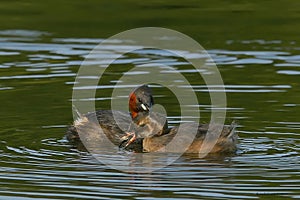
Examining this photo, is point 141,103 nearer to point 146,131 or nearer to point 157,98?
point 146,131

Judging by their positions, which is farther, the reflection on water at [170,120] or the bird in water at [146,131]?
the bird in water at [146,131]

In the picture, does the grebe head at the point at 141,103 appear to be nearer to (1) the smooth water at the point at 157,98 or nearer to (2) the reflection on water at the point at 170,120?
(2) the reflection on water at the point at 170,120

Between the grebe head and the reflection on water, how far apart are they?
0.59 metres

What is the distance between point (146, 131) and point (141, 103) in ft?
1.00

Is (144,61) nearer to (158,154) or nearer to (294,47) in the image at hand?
(294,47)

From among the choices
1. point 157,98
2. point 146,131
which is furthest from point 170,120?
point 157,98

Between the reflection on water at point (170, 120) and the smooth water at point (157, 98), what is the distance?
0.01m

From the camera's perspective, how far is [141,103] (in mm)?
11344

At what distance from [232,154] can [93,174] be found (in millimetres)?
1668

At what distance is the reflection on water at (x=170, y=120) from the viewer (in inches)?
369

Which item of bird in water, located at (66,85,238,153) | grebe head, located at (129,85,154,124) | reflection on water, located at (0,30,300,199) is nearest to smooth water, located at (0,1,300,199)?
reflection on water, located at (0,30,300,199)

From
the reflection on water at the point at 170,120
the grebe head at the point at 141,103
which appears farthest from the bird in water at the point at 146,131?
Answer: the reflection on water at the point at 170,120

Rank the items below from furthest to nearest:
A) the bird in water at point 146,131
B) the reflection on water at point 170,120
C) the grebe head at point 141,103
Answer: the grebe head at point 141,103
the bird in water at point 146,131
the reflection on water at point 170,120

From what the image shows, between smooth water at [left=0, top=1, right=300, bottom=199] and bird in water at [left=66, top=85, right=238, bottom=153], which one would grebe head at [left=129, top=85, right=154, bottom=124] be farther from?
smooth water at [left=0, top=1, right=300, bottom=199]
